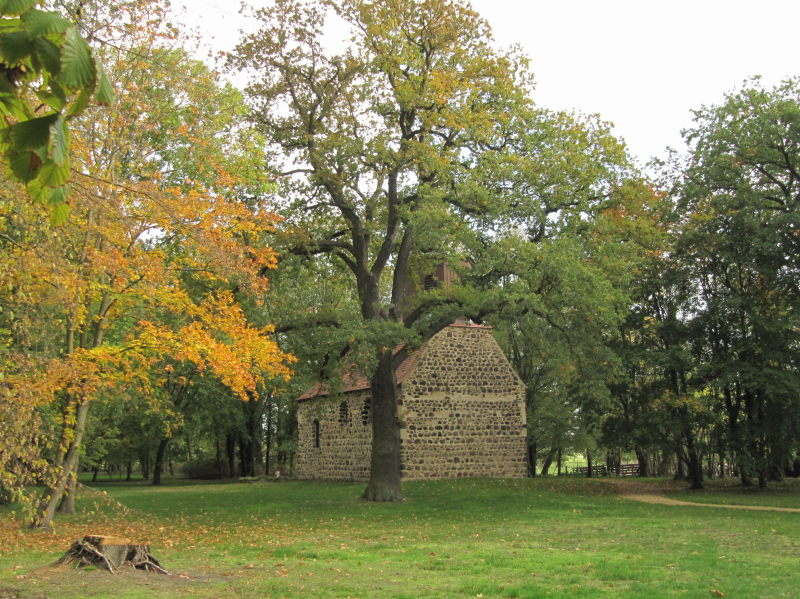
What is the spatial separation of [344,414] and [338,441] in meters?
1.25

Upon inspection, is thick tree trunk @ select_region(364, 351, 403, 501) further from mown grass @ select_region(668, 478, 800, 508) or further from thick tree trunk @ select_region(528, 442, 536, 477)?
thick tree trunk @ select_region(528, 442, 536, 477)

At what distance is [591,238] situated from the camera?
17.5 metres

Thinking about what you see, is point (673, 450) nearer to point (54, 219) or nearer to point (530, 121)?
point (530, 121)

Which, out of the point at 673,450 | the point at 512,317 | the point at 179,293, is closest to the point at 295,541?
the point at 179,293

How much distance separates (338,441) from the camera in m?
30.4

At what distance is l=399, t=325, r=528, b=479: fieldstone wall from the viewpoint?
1035 inches

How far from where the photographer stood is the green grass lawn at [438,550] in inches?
308

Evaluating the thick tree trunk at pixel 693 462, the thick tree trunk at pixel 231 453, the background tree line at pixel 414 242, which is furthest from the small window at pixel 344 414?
the thick tree trunk at pixel 693 462

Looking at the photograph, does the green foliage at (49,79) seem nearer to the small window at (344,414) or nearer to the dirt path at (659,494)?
the dirt path at (659,494)

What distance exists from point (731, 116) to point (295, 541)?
18.0 m

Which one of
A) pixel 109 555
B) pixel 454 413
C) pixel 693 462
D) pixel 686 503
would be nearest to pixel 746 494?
pixel 693 462

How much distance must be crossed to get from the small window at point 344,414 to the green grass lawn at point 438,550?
10405 mm

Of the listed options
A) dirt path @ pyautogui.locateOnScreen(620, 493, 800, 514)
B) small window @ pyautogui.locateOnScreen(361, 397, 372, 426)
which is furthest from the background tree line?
small window @ pyautogui.locateOnScreen(361, 397, 372, 426)

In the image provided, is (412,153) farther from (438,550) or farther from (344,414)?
(344,414)
